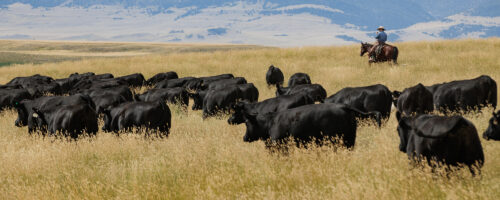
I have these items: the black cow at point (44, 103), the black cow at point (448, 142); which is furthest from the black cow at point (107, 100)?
the black cow at point (448, 142)

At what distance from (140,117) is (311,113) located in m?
4.50

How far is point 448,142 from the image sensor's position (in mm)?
5648

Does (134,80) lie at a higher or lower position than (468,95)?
lower

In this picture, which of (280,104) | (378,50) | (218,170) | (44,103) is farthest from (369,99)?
(378,50)

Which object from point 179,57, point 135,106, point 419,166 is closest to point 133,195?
point 419,166

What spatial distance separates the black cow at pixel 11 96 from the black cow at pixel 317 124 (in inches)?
490

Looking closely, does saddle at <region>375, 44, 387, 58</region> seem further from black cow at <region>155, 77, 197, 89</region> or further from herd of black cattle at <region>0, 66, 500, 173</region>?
black cow at <region>155, 77, 197, 89</region>

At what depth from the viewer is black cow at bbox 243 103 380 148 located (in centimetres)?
756

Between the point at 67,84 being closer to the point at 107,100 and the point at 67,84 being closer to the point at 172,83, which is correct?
the point at 172,83

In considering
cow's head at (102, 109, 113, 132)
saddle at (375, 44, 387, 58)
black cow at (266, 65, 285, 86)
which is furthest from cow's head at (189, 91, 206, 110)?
saddle at (375, 44, 387, 58)

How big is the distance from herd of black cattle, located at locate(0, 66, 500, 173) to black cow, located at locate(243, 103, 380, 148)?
0.05 feet

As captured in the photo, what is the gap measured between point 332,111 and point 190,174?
98.3 inches

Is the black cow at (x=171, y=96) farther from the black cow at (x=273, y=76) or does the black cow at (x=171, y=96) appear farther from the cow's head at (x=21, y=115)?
the black cow at (x=273, y=76)

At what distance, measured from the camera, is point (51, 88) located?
21.1 metres
